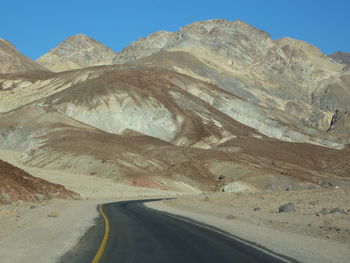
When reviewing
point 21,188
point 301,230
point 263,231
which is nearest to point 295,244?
point 263,231

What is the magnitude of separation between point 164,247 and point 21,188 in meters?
28.5

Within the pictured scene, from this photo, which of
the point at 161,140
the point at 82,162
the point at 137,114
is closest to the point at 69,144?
the point at 82,162

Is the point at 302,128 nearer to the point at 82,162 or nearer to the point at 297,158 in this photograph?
the point at 297,158

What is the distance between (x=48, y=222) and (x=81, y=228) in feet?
11.0

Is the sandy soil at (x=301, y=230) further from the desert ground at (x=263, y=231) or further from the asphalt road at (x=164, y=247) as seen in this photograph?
the asphalt road at (x=164, y=247)

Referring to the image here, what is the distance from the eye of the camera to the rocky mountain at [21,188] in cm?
3768

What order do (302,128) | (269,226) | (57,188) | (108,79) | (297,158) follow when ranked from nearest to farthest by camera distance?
(269,226)
(57,188)
(297,158)
(108,79)
(302,128)

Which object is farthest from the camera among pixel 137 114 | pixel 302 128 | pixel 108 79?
pixel 302 128

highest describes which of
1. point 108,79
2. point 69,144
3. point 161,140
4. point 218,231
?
point 108,79

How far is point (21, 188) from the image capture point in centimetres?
4116

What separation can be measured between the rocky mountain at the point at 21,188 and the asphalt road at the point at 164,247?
18.1 metres

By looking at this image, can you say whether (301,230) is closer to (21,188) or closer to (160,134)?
(21,188)

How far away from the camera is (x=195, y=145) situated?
127562 millimetres

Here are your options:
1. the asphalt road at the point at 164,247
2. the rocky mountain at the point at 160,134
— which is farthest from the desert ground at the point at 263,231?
the rocky mountain at the point at 160,134
